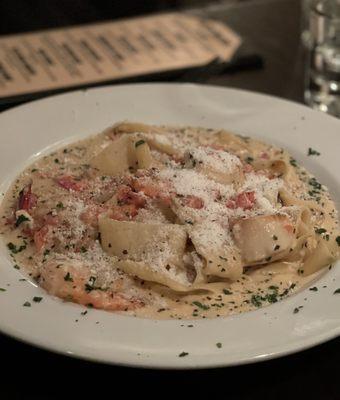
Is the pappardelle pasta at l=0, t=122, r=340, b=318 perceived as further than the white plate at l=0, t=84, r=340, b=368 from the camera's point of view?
Yes

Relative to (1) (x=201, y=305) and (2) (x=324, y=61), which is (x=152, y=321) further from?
(2) (x=324, y=61)

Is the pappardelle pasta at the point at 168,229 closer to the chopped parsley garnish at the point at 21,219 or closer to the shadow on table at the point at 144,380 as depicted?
the chopped parsley garnish at the point at 21,219

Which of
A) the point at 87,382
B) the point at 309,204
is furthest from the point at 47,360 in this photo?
the point at 309,204

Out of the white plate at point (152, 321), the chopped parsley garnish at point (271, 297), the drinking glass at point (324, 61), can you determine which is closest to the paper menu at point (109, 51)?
the drinking glass at point (324, 61)

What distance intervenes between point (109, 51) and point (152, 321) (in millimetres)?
2813

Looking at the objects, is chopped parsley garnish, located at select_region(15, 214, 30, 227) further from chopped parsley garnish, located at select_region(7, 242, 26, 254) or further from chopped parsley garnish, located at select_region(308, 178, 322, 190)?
chopped parsley garnish, located at select_region(308, 178, 322, 190)

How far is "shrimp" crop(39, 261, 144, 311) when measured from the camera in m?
2.07

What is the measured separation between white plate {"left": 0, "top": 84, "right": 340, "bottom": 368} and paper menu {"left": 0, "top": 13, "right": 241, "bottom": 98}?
0.83 metres

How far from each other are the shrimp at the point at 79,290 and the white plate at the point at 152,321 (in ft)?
0.14

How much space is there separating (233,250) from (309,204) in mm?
507

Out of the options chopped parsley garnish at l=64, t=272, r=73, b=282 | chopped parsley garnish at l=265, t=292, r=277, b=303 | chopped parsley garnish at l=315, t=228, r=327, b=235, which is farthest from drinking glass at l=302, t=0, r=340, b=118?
chopped parsley garnish at l=64, t=272, r=73, b=282

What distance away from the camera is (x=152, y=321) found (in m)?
1.97

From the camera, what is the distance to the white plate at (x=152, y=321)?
5.96 feet

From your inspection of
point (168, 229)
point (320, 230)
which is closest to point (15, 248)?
point (168, 229)
